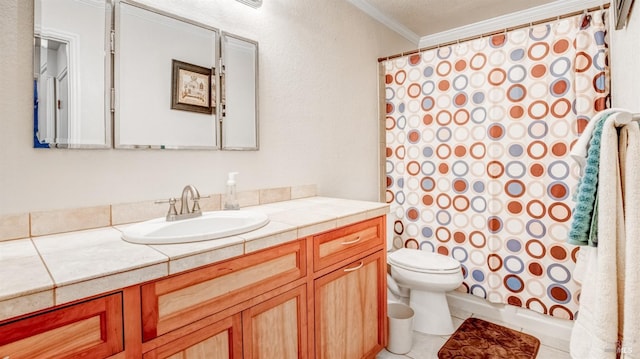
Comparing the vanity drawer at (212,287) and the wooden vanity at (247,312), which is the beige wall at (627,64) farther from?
the vanity drawer at (212,287)

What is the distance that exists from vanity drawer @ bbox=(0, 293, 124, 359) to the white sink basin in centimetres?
24

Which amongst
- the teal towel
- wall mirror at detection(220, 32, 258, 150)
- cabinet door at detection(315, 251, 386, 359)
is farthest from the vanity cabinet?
the teal towel

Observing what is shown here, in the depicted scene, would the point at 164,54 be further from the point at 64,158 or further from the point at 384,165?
the point at 384,165

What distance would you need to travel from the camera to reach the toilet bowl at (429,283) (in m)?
1.97

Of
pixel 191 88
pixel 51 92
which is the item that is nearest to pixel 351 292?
pixel 191 88

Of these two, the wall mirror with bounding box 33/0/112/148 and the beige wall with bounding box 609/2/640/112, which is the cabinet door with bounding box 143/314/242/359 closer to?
the wall mirror with bounding box 33/0/112/148

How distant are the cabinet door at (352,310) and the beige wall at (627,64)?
1200 millimetres

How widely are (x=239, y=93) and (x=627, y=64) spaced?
5.58ft

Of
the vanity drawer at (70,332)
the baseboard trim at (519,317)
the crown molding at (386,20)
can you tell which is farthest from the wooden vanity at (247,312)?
the crown molding at (386,20)

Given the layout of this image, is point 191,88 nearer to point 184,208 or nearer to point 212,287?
point 184,208

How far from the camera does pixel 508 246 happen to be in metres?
2.05

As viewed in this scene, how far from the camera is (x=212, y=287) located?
955 mm

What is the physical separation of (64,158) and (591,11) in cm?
268

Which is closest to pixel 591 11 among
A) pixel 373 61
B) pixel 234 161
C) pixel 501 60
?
pixel 501 60
